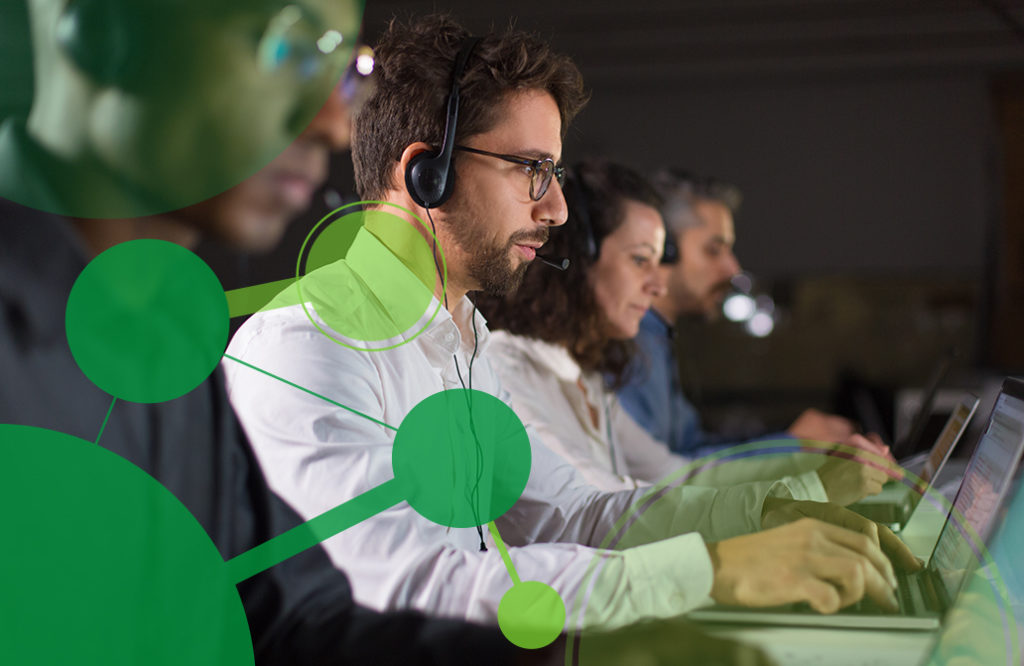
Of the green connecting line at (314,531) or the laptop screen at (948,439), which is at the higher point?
the laptop screen at (948,439)

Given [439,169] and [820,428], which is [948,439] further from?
[439,169]

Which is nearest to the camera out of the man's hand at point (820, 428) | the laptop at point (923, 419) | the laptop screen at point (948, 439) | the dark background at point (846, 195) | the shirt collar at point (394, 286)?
the shirt collar at point (394, 286)

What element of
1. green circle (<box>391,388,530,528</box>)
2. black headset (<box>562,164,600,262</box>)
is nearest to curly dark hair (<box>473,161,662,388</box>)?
black headset (<box>562,164,600,262</box>)

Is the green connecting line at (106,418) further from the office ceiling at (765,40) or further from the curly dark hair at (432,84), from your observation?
the office ceiling at (765,40)

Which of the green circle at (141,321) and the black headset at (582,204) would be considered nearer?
the green circle at (141,321)

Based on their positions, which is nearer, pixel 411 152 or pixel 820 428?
pixel 411 152

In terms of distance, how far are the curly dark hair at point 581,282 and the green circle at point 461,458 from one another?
228mm

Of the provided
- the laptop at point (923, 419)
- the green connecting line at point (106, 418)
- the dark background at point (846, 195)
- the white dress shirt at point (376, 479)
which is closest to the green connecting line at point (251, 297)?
the white dress shirt at point (376, 479)

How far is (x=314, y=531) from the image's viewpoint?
680mm

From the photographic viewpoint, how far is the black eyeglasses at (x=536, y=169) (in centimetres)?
85

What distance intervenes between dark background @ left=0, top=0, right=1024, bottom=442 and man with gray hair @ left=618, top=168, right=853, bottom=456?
1.34 meters

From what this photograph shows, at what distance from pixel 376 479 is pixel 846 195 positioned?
367cm

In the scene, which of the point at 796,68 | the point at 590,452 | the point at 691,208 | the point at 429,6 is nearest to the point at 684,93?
the point at 796,68

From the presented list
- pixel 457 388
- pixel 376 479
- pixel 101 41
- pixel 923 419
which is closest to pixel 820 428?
pixel 923 419
